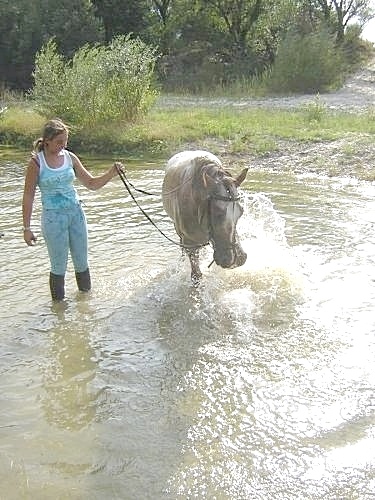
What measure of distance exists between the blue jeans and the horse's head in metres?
1.28

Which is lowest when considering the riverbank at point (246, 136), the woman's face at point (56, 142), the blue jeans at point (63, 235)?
the riverbank at point (246, 136)

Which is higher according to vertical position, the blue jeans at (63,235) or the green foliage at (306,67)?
the blue jeans at (63,235)

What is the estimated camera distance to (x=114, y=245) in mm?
8047

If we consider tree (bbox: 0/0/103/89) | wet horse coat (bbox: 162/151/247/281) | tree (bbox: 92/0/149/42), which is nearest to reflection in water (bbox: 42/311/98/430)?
wet horse coat (bbox: 162/151/247/281)

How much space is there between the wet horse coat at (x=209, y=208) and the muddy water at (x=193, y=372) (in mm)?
619

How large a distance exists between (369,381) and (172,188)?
310 centimetres

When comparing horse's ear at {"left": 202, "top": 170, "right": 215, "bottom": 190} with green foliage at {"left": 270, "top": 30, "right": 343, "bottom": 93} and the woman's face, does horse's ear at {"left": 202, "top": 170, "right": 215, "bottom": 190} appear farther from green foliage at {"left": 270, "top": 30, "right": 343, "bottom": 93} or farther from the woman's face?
green foliage at {"left": 270, "top": 30, "right": 343, "bottom": 93}

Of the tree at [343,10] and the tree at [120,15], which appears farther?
the tree at [343,10]

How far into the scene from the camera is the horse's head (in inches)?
219

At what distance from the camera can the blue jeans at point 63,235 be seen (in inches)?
228

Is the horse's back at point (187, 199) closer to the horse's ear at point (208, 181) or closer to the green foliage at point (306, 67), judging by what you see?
the horse's ear at point (208, 181)

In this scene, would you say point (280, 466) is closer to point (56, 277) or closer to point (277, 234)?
point (56, 277)

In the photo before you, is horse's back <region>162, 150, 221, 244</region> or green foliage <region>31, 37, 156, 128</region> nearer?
horse's back <region>162, 150, 221, 244</region>

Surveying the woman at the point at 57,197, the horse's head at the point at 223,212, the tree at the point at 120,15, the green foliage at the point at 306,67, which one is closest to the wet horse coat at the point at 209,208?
the horse's head at the point at 223,212
